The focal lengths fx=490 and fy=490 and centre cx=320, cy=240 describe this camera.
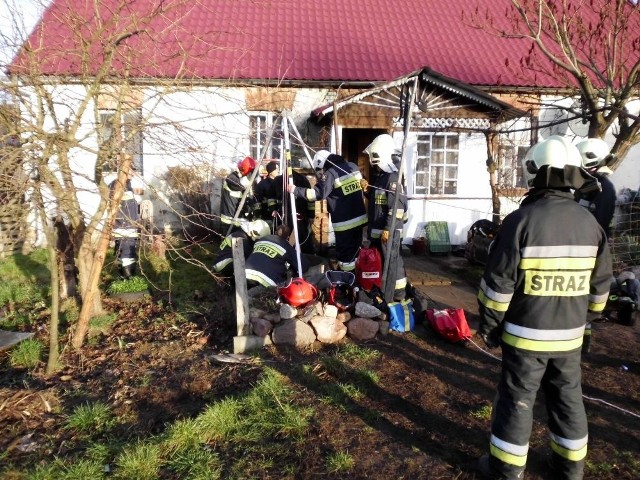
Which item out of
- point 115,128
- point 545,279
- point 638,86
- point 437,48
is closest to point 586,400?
point 545,279

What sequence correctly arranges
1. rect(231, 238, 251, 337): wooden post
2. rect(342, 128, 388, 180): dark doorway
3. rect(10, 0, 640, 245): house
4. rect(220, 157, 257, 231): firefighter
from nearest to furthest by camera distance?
1. rect(231, 238, 251, 337): wooden post
2. rect(220, 157, 257, 231): firefighter
3. rect(10, 0, 640, 245): house
4. rect(342, 128, 388, 180): dark doorway

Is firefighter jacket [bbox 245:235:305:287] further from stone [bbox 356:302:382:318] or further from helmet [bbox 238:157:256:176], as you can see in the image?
helmet [bbox 238:157:256:176]

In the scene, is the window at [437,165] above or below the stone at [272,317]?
above

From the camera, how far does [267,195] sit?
802 cm

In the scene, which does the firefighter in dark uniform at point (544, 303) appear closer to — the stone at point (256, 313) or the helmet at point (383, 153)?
the stone at point (256, 313)

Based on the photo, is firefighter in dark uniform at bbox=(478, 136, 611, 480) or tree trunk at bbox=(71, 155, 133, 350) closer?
firefighter in dark uniform at bbox=(478, 136, 611, 480)

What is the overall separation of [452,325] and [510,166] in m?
7.24

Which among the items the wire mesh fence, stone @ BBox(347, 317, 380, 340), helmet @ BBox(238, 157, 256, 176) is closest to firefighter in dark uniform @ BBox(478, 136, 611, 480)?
stone @ BBox(347, 317, 380, 340)

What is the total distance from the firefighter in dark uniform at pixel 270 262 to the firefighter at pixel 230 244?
487 millimetres

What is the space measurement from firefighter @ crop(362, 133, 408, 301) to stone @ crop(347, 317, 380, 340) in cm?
75

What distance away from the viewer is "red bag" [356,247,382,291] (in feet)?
19.2

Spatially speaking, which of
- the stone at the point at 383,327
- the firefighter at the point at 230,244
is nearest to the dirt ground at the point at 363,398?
the stone at the point at 383,327

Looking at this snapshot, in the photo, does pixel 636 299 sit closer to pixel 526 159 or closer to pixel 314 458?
pixel 526 159

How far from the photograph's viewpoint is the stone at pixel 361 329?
5.11m
